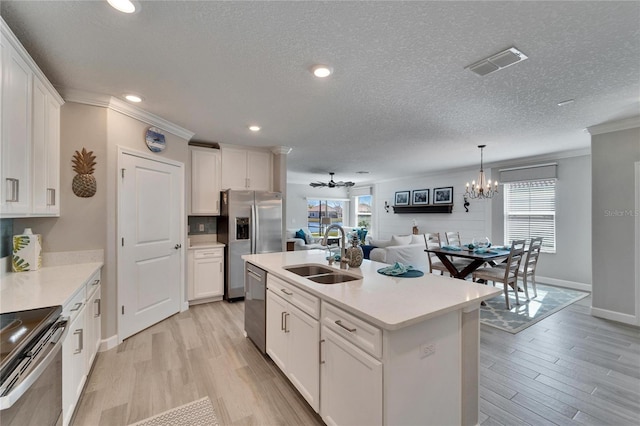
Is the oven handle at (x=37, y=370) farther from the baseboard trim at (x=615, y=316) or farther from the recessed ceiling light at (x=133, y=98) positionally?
the baseboard trim at (x=615, y=316)

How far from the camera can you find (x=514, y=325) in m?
3.32

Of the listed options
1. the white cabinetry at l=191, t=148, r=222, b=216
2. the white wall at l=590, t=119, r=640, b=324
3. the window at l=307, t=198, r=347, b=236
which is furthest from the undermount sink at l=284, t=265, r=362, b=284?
the window at l=307, t=198, r=347, b=236

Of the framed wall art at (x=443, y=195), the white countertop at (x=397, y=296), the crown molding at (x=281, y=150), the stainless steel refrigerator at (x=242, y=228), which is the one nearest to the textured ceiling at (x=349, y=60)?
the crown molding at (x=281, y=150)

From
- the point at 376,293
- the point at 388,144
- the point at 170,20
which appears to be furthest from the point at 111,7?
the point at 388,144

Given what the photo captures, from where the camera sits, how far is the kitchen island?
51.7 inches

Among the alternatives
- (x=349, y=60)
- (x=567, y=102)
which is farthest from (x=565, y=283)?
(x=349, y=60)

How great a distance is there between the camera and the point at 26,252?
7.28 feet

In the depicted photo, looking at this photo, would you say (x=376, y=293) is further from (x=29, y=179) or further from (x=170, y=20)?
(x=29, y=179)

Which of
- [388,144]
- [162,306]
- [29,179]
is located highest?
[388,144]

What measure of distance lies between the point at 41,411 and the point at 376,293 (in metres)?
1.68

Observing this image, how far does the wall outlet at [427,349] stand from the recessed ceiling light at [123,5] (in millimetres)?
2352

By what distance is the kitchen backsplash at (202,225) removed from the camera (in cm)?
444

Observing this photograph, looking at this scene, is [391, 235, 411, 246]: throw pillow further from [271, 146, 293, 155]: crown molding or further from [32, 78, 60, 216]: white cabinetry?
[32, 78, 60, 216]: white cabinetry

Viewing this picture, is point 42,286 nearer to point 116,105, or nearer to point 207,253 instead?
point 116,105
